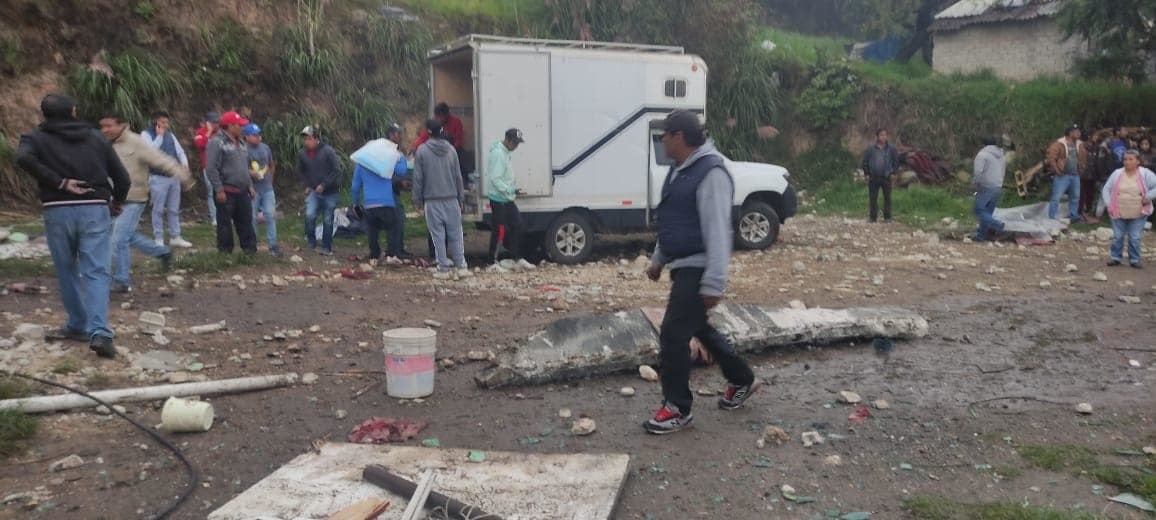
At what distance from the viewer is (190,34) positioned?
50.0 feet

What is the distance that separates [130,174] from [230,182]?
2192 mm

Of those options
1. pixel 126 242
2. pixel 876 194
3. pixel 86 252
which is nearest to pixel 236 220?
pixel 126 242

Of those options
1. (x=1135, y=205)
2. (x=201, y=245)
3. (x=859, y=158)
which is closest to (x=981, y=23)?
(x=859, y=158)

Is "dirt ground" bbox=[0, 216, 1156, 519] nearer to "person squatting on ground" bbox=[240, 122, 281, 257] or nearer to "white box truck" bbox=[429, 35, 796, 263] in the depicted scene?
"person squatting on ground" bbox=[240, 122, 281, 257]

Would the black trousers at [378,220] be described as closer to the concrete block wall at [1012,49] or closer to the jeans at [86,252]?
the jeans at [86,252]

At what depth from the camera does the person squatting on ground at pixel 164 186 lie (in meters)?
10.2

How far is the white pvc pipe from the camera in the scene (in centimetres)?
467

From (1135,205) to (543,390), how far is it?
26.6 feet

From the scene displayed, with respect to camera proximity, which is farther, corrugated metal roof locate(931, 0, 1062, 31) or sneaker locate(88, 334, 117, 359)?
corrugated metal roof locate(931, 0, 1062, 31)

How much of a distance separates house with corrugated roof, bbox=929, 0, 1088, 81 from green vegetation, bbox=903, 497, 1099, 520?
830 inches

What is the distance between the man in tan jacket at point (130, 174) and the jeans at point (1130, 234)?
10132 millimetres

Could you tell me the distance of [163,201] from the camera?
10.5m

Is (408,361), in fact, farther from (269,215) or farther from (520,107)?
(269,215)

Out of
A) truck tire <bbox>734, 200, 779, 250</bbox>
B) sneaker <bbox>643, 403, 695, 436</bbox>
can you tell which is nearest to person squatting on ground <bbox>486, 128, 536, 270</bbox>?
truck tire <bbox>734, 200, 779, 250</bbox>
